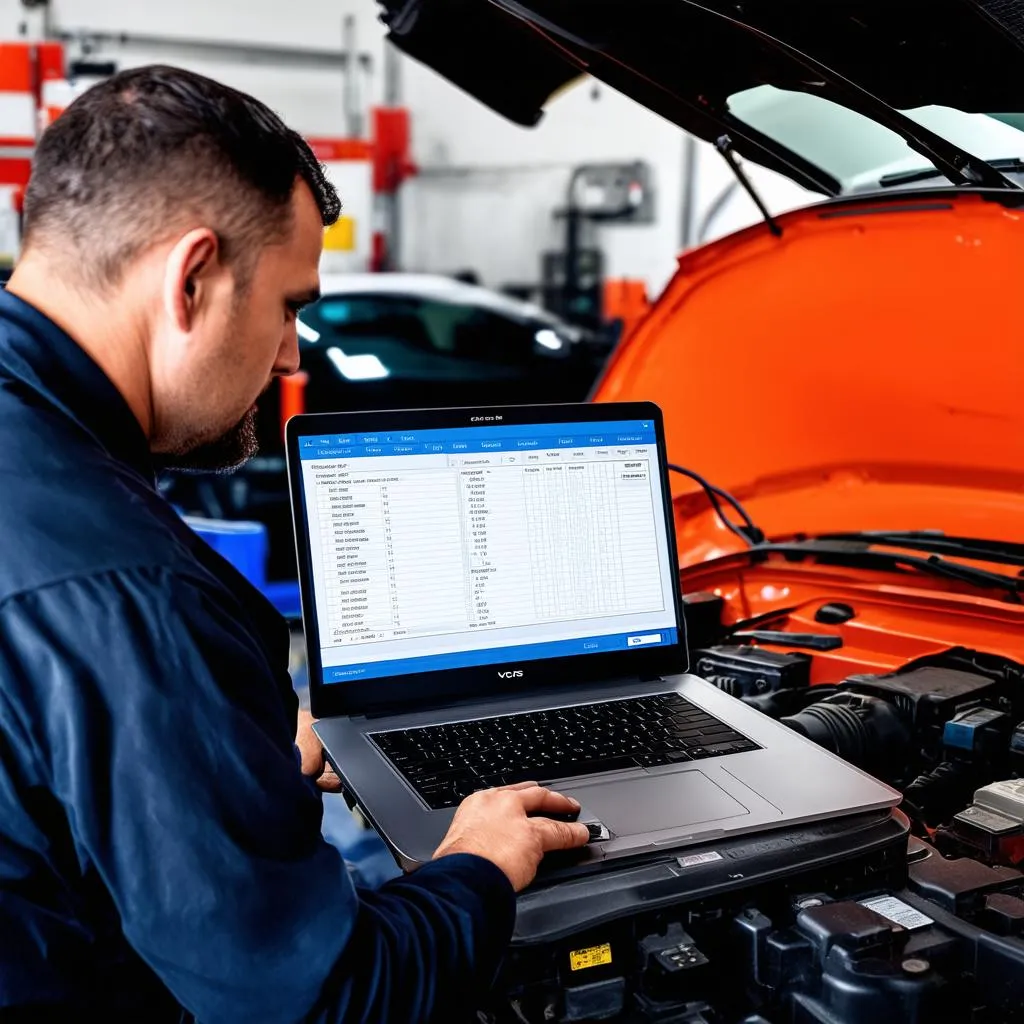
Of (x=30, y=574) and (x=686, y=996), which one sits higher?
(x=30, y=574)

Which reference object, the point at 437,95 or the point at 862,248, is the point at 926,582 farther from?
the point at 437,95

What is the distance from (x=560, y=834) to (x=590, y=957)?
10cm

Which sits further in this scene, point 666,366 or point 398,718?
point 666,366

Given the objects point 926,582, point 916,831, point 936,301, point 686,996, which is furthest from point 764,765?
point 936,301

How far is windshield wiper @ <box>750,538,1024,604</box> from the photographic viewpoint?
1663mm

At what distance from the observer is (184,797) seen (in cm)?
76

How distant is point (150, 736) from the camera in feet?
2.48

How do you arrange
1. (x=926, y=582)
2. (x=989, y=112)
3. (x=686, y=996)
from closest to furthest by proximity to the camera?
1. (x=686, y=996)
2. (x=989, y=112)
3. (x=926, y=582)

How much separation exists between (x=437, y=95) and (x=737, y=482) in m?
8.60

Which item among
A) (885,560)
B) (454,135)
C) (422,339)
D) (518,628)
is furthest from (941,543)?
(454,135)

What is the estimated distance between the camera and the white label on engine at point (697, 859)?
3.39ft

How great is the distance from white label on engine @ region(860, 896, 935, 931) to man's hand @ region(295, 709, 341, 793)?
58 cm

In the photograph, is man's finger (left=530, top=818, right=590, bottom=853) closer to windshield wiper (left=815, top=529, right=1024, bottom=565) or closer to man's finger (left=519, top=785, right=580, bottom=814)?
man's finger (left=519, top=785, right=580, bottom=814)

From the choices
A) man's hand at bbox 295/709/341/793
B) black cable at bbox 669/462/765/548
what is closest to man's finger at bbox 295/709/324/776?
man's hand at bbox 295/709/341/793
